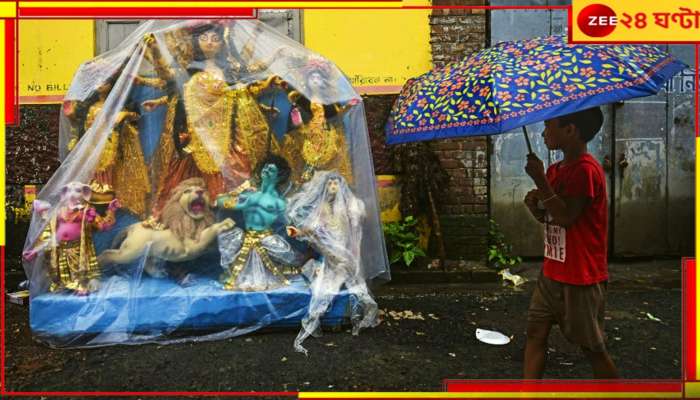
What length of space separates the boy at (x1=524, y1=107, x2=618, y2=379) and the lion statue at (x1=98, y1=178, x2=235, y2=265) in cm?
212

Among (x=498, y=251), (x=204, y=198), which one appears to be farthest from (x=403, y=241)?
(x=204, y=198)

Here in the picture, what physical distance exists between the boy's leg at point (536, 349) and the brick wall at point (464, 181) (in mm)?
2516

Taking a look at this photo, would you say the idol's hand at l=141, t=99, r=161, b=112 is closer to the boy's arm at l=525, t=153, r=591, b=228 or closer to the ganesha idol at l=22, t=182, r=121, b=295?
the ganesha idol at l=22, t=182, r=121, b=295

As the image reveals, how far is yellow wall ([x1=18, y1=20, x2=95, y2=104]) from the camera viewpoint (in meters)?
4.67

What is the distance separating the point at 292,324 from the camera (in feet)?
11.0

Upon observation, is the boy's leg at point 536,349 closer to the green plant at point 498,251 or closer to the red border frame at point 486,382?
the red border frame at point 486,382

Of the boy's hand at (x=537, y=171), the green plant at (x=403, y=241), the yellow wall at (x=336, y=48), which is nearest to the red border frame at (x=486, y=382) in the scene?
the boy's hand at (x=537, y=171)

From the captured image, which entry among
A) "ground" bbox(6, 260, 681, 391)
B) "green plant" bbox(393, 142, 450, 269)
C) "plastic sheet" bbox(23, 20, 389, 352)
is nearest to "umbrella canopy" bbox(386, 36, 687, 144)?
"plastic sheet" bbox(23, 20, 389, 352)

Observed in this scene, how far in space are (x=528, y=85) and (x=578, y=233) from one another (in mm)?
693

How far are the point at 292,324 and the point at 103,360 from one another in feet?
3.80

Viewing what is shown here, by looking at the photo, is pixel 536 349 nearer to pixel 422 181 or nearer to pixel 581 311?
pixel 581 311

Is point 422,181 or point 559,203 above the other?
point 422,181

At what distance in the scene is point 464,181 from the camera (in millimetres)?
4840

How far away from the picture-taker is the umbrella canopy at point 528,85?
6.12 feet
